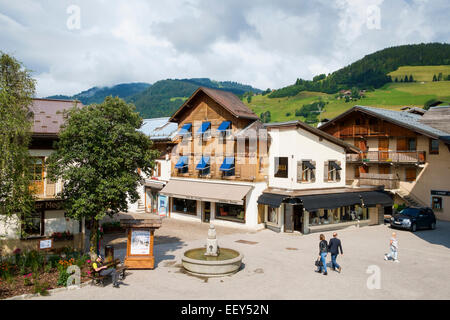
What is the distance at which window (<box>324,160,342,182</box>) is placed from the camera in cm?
2992

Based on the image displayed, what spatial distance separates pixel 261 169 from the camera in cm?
2900

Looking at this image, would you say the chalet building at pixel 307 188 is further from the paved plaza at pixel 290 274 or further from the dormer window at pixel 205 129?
the dormer window at pixel 205 129

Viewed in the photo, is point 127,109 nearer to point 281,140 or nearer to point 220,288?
point 220,288

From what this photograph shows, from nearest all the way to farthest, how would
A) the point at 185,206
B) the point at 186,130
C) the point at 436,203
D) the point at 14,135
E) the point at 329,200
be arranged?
1. the point at 14,135
2. the point at 329,200
3. the point at 186,130
4. the point at 436,203
5. the point at 185,206

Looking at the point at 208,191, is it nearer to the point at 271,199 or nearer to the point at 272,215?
the point at 272,215

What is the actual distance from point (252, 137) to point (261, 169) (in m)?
2.83

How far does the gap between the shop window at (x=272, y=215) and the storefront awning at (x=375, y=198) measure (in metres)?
7.94

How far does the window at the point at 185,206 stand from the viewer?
109ft

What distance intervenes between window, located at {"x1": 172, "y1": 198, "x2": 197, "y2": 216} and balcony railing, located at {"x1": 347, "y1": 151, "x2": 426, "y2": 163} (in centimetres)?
1862

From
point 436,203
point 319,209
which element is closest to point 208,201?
point 319,209

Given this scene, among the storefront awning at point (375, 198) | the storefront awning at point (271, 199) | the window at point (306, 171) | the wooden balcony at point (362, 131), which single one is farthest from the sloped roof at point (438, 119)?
the storefront awning at point (271, 199)

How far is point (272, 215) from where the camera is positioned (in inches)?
1114

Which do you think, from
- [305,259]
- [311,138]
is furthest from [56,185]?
[311,138]

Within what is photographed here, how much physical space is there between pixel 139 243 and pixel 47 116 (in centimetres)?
978
